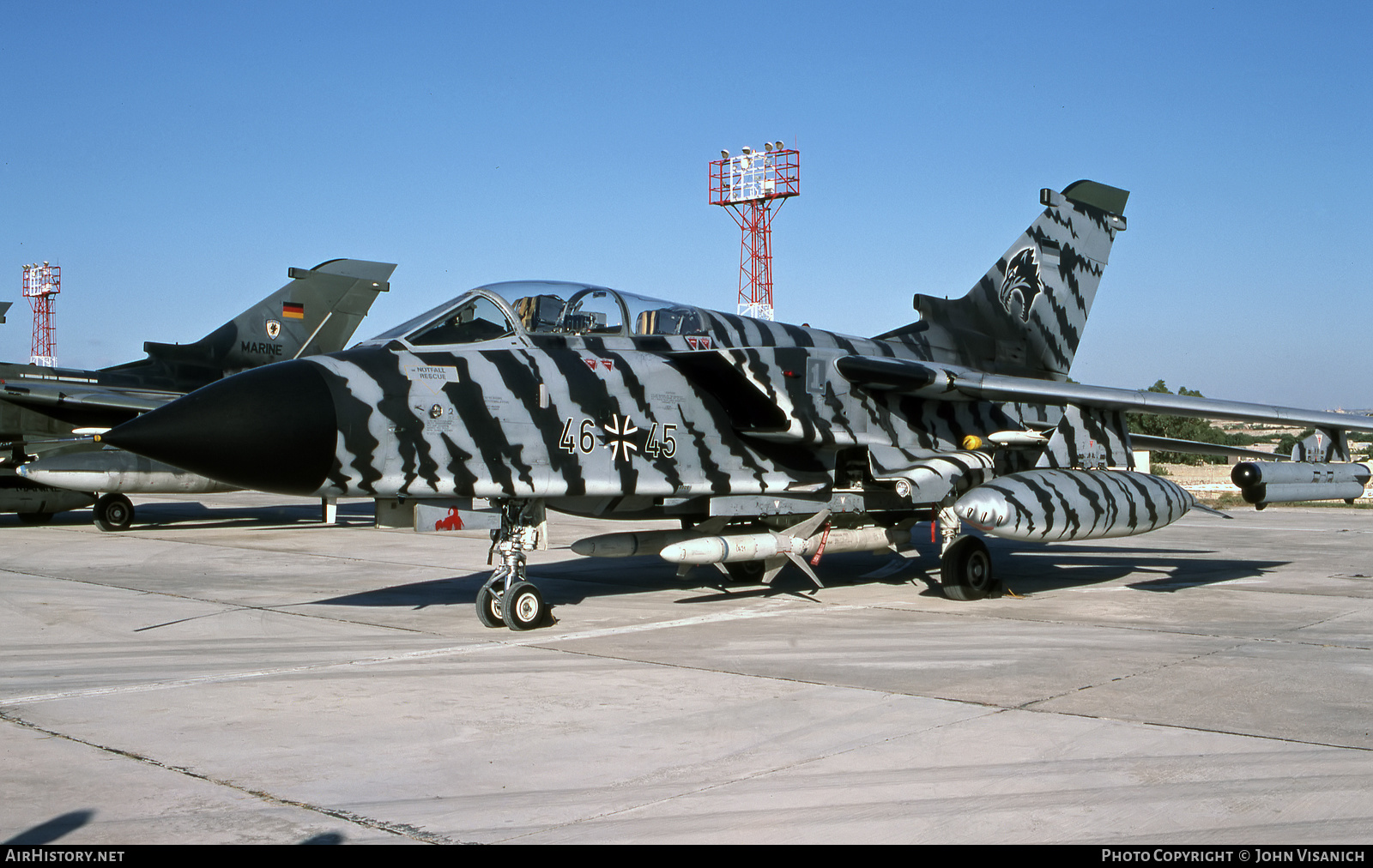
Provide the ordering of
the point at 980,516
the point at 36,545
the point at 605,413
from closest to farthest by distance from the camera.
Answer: the point at 605,413, the point at 980,516, the point at 36,545

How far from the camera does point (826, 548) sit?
10.1 metres

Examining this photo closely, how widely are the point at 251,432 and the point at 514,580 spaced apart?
243 centimetres

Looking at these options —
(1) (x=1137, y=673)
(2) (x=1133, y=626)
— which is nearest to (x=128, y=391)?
(2) (x=1133, y=626)

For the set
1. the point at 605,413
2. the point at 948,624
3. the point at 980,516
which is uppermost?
the point at 605,413

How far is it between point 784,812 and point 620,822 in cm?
60

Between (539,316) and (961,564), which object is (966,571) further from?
(539,316)

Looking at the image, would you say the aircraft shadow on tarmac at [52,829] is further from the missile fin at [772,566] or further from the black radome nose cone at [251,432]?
the missile fin at [772,566]

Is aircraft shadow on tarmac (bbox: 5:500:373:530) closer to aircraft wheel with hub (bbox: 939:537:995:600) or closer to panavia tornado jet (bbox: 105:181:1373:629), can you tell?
panavia tornado jet (bbox: 105:181:1373:629)

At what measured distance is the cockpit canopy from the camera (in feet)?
27.1

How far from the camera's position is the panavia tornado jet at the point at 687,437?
7184 mm

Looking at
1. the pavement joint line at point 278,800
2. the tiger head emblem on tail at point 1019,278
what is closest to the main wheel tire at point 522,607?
the pavement joint line at point 278,800

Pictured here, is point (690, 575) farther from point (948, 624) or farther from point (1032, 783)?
point (1032, 783)

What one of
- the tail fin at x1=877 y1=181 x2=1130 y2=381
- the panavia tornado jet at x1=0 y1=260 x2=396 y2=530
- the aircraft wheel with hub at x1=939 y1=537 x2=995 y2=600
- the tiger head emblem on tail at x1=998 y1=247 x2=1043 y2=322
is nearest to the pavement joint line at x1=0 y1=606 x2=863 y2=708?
the aircraft wheel with hub at x1=939 y1=537 x2=995 y2=600
